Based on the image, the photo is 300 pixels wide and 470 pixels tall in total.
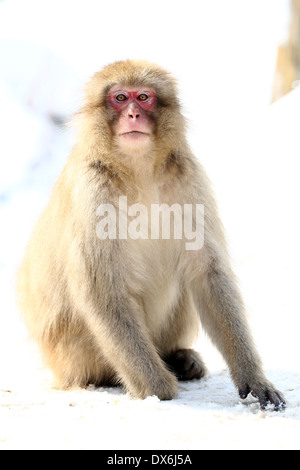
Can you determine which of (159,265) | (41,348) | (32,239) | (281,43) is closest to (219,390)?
(159,265)

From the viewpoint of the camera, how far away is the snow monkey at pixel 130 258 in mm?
3467

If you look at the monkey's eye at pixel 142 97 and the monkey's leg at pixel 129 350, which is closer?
the monkey's leg at pixel 129 350

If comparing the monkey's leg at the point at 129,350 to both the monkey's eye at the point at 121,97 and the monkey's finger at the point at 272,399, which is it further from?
the monkey's eye at the point at 121,97

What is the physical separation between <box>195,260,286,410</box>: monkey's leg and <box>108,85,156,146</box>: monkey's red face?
765mm

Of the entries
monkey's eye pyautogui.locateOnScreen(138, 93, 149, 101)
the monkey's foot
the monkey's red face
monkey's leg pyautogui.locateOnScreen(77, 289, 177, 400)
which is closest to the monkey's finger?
monkey's leg pyautogui.locateOnScreen(77, 289, 177, 400)

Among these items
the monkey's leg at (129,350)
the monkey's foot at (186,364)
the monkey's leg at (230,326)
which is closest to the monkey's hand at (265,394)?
the monkey's leg at (230,326)

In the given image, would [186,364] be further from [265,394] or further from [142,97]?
[142,97]

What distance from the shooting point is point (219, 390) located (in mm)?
3791

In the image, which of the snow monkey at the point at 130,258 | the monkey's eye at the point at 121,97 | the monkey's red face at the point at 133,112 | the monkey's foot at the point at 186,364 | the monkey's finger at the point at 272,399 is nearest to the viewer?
the monkey's finger at the point at 272,399

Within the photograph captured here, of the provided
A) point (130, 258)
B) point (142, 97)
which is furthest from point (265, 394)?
point (142, 97)

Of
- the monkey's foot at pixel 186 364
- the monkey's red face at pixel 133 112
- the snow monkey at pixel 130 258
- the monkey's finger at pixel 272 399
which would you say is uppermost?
the monkey's red face at pixel 133 112

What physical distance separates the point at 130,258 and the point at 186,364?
855mm

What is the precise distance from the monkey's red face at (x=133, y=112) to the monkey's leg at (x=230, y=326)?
77cm

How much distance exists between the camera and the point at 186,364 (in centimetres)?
406
